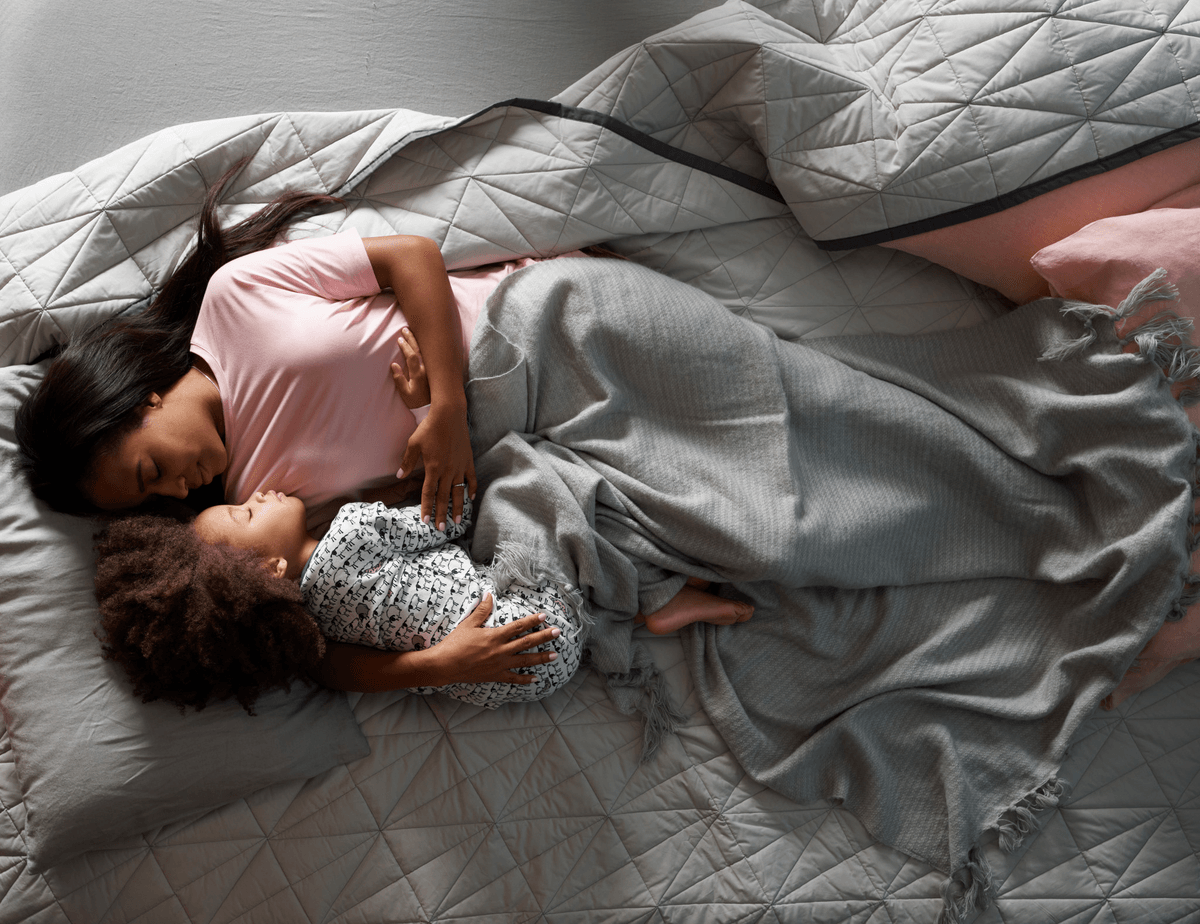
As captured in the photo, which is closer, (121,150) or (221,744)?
(221,744)

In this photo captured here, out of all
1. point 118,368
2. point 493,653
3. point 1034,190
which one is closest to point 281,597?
point 493,653

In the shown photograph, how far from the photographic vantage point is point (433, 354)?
1.10m

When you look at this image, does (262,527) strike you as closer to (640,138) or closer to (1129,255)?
(640,138)

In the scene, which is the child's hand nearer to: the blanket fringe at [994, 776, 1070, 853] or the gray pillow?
the gray pillow

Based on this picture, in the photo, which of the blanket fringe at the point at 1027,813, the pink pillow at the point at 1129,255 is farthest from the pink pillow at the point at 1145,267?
the blanket fringe at the point at 1027,813

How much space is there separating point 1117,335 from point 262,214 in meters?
1.22

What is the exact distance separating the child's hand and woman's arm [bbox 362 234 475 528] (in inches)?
0.7

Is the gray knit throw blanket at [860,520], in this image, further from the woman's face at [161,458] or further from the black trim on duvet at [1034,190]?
the woman's face at [161,458]

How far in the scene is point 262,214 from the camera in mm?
1178

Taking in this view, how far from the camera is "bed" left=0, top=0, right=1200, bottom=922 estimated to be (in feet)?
3.42

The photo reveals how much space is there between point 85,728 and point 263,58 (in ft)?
3.48

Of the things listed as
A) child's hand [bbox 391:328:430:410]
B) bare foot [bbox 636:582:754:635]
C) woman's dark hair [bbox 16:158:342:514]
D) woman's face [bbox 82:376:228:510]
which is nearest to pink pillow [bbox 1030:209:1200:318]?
bare foot [bbox 636:582:754:635]

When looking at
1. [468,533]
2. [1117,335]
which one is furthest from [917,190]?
[468,533]

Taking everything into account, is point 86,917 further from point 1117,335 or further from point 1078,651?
point 1117,335
